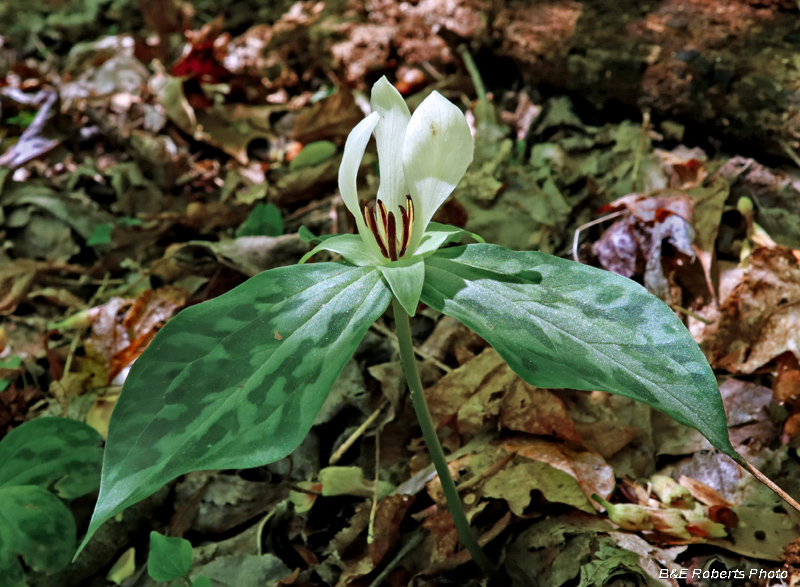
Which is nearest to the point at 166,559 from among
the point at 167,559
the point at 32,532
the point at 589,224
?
the point at 167,559

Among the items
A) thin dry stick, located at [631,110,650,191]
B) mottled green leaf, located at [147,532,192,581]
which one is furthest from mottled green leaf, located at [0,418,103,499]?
thin dry stick, located at [631,110,650,191]

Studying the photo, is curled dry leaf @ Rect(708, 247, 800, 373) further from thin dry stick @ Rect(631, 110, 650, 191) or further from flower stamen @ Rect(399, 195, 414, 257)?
flower stamen @ Rect(399, 195, 414, 257)

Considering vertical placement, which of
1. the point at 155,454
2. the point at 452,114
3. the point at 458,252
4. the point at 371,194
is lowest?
the point at 371,194

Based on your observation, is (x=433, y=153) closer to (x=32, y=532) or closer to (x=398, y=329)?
(x=398, y=329)

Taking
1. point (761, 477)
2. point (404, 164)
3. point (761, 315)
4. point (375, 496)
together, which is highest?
point (404, 164)

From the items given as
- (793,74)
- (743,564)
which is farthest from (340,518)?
(793,74)

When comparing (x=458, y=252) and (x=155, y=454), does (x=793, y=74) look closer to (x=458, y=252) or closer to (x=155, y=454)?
(x=458, y=252)

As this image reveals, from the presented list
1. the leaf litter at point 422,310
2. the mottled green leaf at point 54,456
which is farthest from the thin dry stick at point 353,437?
the mottled green leaf at point 54,456
